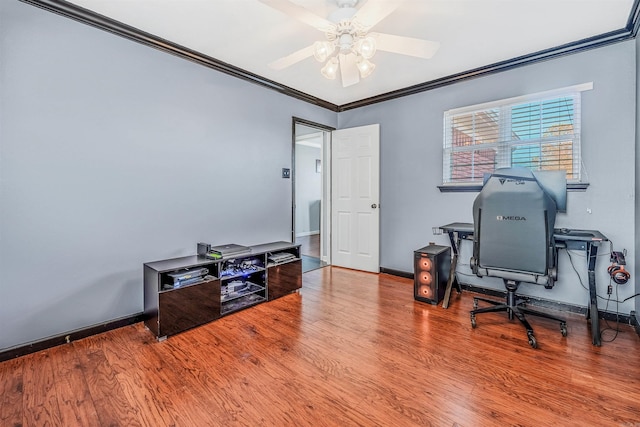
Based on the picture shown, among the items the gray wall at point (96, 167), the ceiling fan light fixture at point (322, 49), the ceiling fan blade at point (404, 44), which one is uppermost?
the ceiling fan blade at point (404, 44)

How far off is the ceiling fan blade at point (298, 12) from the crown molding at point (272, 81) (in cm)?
143

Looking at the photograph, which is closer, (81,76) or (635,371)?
(635,371)

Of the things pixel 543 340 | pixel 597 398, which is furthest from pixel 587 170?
pixel 597 398

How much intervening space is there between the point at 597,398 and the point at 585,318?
4.35ft

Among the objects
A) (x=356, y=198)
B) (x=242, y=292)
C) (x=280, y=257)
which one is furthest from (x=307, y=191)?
(x=242, y=292)

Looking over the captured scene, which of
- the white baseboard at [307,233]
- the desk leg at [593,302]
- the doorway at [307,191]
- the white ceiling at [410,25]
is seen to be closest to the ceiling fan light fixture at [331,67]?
the white ceiling at [410,25]

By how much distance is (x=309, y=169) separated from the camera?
25.0 ft

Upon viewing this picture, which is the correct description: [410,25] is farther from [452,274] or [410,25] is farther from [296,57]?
[452,274]

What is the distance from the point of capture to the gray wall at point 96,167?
76.2 inches

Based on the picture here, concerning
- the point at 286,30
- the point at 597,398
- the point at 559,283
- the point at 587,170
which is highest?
the point at 286,30

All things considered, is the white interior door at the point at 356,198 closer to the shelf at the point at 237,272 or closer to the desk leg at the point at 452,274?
the desk leg at the point at 452,274

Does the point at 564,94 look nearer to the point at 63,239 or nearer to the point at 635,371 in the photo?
the point at 635,371

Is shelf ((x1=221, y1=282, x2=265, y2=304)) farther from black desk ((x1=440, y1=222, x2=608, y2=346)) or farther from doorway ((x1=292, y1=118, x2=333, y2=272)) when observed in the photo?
black desk ((x1=440, y1=222, x2=608, y2=346))

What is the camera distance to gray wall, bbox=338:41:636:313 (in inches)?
97.1
